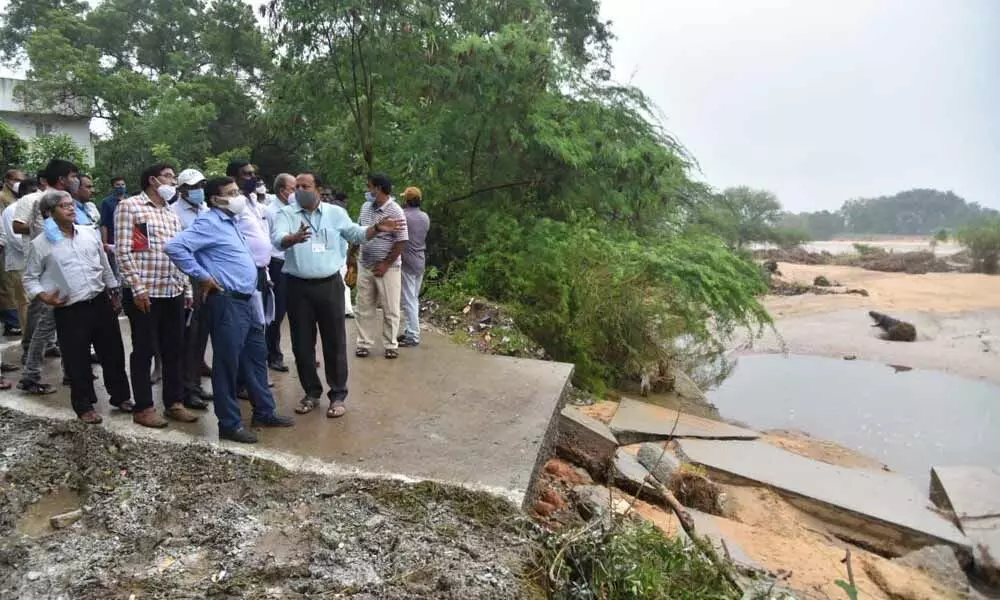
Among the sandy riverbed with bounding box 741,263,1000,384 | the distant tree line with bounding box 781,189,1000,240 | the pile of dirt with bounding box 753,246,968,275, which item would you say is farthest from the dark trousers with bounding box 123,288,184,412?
the distant tree line with bounding box 781,189,1000,240

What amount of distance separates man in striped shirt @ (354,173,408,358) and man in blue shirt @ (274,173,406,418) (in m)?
1.04

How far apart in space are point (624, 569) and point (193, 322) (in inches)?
135

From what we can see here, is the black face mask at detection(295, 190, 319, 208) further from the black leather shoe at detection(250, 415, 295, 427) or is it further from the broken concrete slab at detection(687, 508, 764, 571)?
the broken concrete slab at detection(687, 508, 764, 571)

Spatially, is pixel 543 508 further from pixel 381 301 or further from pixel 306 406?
pixel 381 301

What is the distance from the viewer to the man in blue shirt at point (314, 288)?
14.4ft

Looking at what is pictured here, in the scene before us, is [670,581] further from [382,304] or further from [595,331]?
[595,331]

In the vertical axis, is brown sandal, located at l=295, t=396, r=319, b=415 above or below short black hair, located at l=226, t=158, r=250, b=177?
below

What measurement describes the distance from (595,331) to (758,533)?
350cm

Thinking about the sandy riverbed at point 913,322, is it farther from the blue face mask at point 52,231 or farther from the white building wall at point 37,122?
the white building wall at point 37,122

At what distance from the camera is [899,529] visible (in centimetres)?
561

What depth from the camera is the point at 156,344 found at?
171 inches

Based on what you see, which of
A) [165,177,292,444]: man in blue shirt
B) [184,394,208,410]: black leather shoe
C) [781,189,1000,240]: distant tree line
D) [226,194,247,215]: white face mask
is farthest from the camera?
[781,189,1000,240]: distant tree line

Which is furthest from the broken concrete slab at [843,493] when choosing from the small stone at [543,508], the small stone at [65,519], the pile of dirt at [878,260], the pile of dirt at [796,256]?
the pile of dirt at [796,256]

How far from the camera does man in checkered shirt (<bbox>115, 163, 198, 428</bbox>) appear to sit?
405 centimetres
